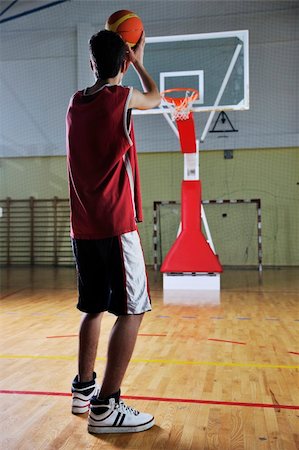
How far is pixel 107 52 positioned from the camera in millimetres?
2100

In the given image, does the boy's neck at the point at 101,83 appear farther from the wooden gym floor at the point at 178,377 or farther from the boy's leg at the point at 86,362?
the wooden gym floor at the point at 178,377

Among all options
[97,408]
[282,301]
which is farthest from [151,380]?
[282,301]

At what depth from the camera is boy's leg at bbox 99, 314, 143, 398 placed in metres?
2.07

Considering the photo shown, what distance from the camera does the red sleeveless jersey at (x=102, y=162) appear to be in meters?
2.07

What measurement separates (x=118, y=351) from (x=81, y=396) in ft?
1.41

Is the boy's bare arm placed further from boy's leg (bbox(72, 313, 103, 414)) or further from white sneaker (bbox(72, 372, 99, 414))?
white sneaker (bbox(72, 372, 99, 414))

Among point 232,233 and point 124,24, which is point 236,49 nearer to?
point 232,233

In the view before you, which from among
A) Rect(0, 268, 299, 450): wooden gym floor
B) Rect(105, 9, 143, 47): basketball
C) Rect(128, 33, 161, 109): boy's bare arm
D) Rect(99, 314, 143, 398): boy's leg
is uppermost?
Rect(105, 9, 143, 47): basketball

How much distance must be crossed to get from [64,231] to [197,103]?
18.7ft

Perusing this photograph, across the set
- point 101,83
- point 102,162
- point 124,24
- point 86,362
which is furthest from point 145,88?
point 86,362

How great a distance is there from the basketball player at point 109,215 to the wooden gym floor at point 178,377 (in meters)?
0.19

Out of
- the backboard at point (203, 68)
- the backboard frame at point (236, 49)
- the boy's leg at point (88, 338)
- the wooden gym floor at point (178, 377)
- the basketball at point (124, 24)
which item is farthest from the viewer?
the backboard at point (203, 68)

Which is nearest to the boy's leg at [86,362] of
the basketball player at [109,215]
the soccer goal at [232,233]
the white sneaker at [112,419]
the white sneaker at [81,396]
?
the white sneaker at [81,396]

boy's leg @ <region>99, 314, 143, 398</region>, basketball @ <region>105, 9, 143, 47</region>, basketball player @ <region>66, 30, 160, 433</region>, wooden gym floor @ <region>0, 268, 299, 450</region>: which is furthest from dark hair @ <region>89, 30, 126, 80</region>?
wooden gym floor @ <region>0, 268, 299, 450</region>
